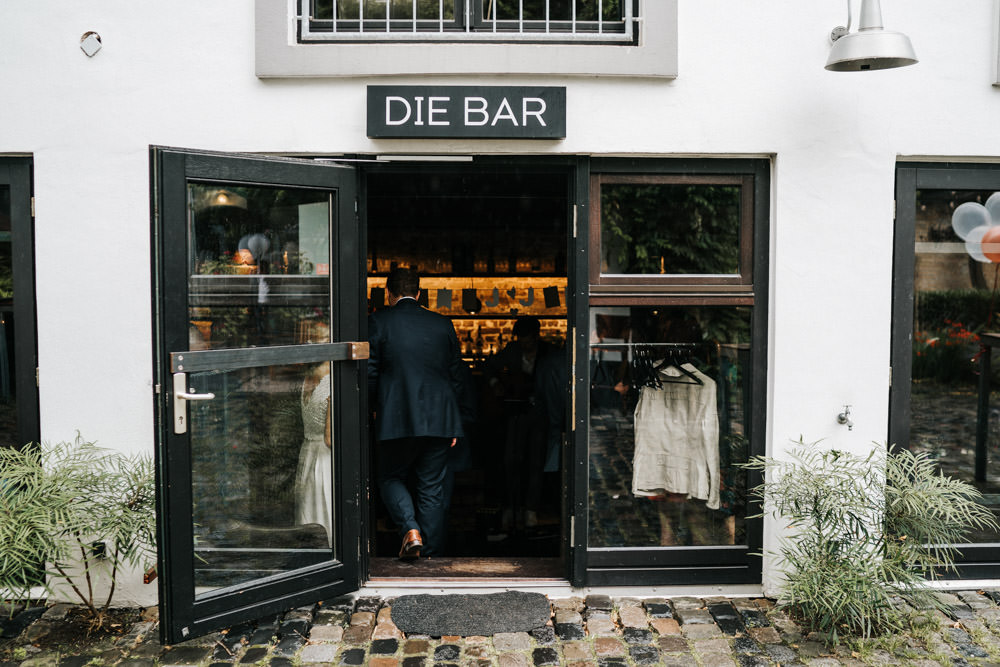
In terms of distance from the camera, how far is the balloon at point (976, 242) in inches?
188

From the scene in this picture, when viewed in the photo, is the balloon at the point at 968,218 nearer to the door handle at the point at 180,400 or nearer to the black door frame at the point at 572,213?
the black door frame at the point at 572,213

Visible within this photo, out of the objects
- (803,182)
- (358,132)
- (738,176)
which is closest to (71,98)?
(358,132)

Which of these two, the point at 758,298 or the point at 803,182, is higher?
the point at 803,182

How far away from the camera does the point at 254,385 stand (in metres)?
4.21

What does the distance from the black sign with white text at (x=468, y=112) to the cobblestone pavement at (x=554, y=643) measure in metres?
2.80

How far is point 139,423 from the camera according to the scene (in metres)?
4.45

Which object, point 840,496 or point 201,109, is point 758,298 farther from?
point 201,109

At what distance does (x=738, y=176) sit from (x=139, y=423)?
3.89 m

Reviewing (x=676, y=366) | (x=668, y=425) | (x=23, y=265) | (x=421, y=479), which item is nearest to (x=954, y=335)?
(x=676, y=366)

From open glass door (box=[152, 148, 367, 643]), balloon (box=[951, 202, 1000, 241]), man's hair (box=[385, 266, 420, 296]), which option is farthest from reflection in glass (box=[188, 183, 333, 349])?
balloon (box=[951, 202, 1000, 241])

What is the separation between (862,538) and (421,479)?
9.17ft

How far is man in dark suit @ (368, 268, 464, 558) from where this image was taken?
201 inches

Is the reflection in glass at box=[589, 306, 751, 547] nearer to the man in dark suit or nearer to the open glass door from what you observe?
the man in dark suit

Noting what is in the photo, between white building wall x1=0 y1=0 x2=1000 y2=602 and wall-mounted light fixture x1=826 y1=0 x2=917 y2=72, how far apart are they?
1.08 ft
